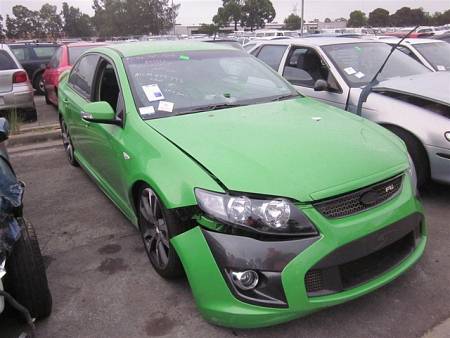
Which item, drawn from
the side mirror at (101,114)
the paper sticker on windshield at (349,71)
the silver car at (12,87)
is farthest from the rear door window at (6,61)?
the paper sticker on windshield at (349,71)

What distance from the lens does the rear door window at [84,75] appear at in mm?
4301

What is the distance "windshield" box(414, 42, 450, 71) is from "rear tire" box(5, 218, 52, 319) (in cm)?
655

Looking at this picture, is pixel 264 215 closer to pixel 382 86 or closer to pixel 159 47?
pixel 159 47

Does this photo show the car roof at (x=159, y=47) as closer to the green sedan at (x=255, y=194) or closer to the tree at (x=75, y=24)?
the green sedan at (x=255, y=194)

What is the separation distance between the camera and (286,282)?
2.21m

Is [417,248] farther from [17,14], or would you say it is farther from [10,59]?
[17,14]

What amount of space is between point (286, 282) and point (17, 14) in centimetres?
9351

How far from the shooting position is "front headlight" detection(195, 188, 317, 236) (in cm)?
226

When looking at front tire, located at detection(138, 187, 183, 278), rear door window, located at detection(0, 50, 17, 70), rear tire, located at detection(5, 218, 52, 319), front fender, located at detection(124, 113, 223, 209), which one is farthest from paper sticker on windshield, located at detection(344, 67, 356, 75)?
rear door window, located at detection(0, 50, 17, 70)

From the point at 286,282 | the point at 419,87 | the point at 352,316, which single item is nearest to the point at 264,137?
the point at 286,282

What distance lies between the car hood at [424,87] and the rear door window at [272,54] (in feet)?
5.84

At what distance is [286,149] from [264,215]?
1.85 feet

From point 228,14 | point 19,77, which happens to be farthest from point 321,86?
point 228,14

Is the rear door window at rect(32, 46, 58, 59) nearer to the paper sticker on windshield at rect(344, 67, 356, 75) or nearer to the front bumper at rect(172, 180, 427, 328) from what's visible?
the paper sticker on windshield at rect(344, 67, 356, 75)
